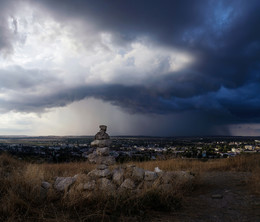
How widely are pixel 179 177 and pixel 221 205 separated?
2.07m

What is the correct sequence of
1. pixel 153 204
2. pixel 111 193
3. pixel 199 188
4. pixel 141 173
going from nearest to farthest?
pixel 153 204 → pixel 111 193 → pixel 141 173 → pixel 199 188

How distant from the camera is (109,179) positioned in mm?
7234

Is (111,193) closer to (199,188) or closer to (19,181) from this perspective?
(19,181)

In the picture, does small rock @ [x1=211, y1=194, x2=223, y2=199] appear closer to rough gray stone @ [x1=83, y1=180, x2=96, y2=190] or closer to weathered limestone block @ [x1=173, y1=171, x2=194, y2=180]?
weathered limestone block @ [x1=173, y1=171, x2=194, y2=180]

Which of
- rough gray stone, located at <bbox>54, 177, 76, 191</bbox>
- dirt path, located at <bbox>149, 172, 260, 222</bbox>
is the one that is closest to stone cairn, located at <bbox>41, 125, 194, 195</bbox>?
rough gray stone, located at <bbox>54, 177, 76, 191</bbox>

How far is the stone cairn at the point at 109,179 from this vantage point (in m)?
6.44

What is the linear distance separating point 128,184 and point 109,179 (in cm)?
76

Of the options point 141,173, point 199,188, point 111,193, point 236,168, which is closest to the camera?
point 111,193

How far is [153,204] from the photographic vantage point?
18.4 feet

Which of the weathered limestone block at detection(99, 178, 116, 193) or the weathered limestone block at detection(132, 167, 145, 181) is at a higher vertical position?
A: the weathered limestone block at detection(132, 167, 145, 181)

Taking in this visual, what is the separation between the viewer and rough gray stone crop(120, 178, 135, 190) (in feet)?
22.0

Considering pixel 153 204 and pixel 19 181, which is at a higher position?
pixel 19 181

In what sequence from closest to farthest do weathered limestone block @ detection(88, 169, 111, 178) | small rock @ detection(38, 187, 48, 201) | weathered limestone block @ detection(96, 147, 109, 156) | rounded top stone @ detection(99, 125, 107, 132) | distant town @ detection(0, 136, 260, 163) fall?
small rock @ detection(38, 187, 48, 201)
weathered limestone block @ detection(88, 169, 111, 178)
weathered limestone block @ detection(96, 147, 109, 156)
rounded top stone @ detection(99, 125, 107, 132)
distant town @ detection(0, 136, 260, 163)

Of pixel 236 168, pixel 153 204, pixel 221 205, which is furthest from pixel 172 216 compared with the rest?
pixel 236 168
